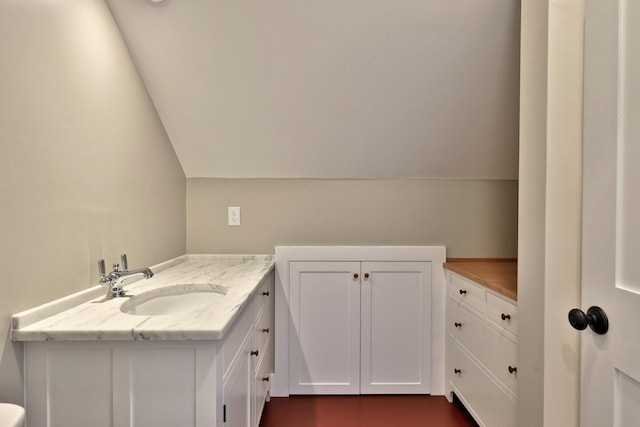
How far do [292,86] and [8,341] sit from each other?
1.45 meters

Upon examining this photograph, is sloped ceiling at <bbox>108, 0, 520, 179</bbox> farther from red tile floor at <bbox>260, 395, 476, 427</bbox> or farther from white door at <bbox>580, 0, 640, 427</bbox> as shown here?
red tile floor at <bbox>260, 395, 476, 427</bbox>

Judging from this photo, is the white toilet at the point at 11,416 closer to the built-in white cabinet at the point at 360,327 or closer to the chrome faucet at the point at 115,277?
the chrome faucet at the point at 115,277

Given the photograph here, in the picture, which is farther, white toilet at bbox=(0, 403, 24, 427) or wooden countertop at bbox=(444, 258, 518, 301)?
wooden countertop at bbox=(444, 258, 518, 301)

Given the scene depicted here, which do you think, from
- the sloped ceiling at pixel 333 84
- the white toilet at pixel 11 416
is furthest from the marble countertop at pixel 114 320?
the sloped ceiling at pixel 333 84

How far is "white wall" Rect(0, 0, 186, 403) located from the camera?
97cm

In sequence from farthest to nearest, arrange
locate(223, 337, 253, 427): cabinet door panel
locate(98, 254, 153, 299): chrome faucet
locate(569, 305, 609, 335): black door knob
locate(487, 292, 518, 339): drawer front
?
locate(487, 292, 518, 339): drawer front < locate(98, 254, 153, 299): chrome faucet < locate(223, 337, 253, 427): cabinet door panel < locate(569, 305, 609, 335): black door knob

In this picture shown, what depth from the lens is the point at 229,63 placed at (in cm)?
165

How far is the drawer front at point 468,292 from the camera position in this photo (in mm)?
1711

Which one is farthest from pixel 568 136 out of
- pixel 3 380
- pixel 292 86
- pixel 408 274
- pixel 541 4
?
pixel 3 380

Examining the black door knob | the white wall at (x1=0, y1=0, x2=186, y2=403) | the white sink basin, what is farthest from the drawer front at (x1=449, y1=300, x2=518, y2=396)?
the white wall at (x1=0, y1=0, x2=186, y2=403)

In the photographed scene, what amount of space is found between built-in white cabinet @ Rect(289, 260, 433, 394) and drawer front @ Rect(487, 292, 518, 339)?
608mm

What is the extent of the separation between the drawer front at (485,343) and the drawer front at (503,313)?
0.05 metres

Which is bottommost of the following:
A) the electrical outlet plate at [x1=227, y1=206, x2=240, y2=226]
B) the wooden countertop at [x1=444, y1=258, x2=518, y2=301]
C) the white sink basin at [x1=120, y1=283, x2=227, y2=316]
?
the white sink basin at [x1=120, y1=283, x2=227, y2=316]

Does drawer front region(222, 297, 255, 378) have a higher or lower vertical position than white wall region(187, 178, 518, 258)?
lower
